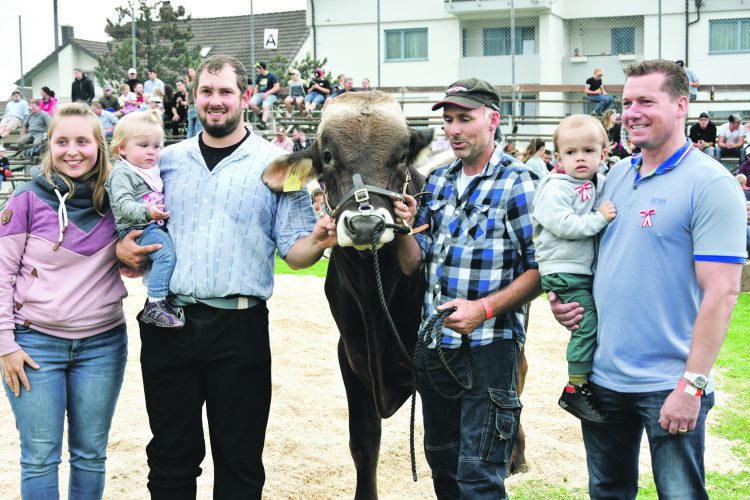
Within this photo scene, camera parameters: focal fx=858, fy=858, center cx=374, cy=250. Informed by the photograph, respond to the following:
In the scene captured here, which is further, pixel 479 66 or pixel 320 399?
pixel 479 66

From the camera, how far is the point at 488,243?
371 cm

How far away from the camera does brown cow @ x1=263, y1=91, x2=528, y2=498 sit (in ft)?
12.7

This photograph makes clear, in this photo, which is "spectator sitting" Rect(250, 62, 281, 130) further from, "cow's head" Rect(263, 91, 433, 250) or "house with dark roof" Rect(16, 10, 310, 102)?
"cow's head" Rect(263, 91, 433, 250)

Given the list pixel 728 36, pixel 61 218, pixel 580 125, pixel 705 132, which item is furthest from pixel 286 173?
pixel 728 36

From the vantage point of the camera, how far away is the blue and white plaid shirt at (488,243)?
371 centimetres

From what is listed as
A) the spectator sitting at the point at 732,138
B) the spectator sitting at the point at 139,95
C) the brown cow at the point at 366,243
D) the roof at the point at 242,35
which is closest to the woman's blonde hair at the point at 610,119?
the spectator sitting at the point at 732,138

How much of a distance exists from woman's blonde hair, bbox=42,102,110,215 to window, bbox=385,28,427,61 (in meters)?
25.7

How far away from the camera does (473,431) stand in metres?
3.65

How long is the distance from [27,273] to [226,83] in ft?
4.18

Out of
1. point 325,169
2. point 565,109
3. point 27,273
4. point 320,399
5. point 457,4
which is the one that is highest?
point 457,4

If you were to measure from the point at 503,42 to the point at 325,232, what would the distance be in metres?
27.5

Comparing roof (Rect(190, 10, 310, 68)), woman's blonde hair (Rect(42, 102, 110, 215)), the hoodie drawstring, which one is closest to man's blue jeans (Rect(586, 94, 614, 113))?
roof (Rect(190, 10, 310, 68))

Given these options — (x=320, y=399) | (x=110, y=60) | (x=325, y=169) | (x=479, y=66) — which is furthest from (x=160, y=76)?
(x=325, y=169)

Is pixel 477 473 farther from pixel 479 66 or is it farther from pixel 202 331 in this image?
pixel 479 66
